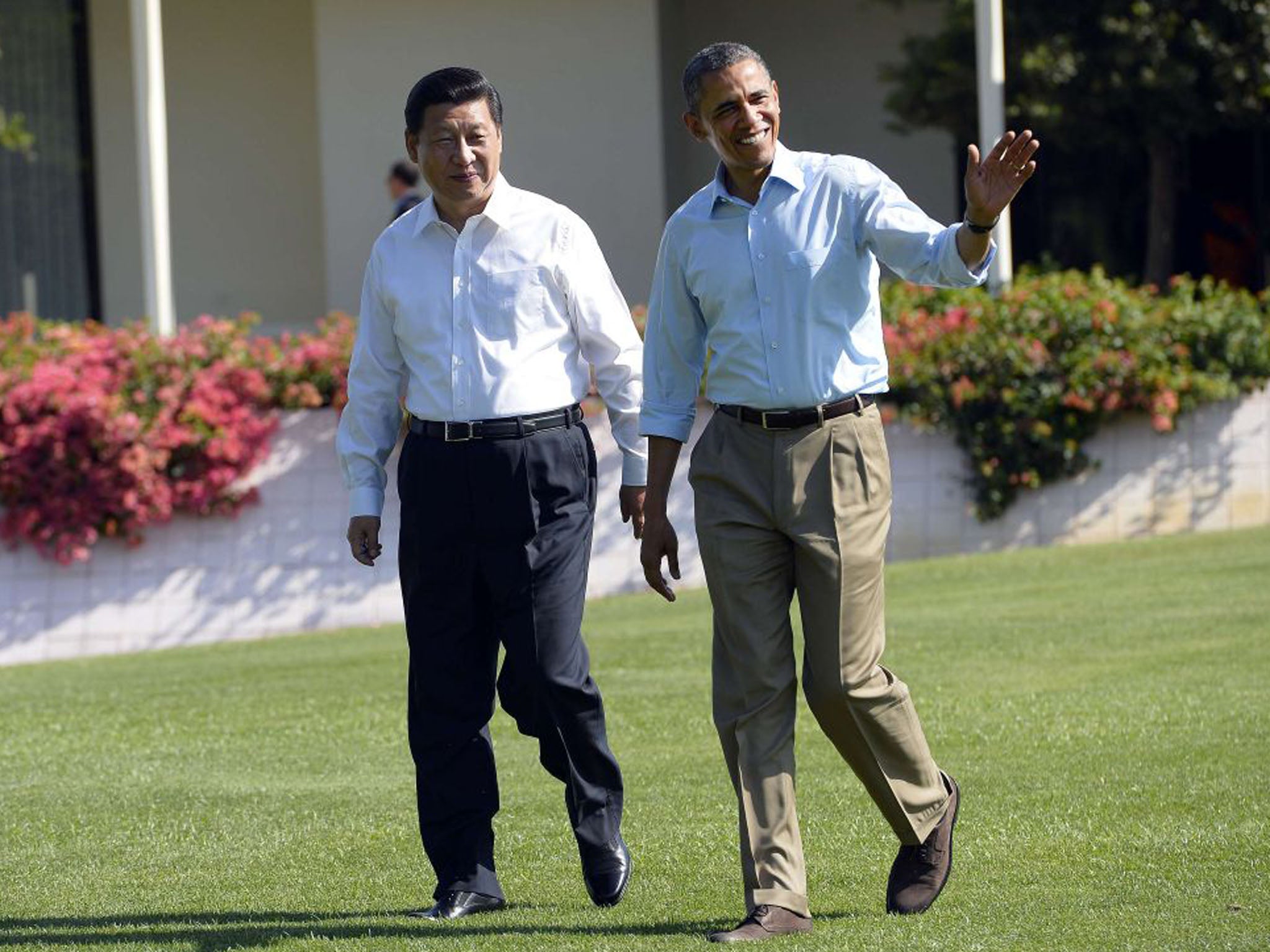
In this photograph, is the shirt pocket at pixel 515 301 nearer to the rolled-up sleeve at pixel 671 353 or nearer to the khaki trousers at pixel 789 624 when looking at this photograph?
the rolled-up sleeve at pixel 671 353

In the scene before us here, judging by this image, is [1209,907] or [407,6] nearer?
[1209,907]

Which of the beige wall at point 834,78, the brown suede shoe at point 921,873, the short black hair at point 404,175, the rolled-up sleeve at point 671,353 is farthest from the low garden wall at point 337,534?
the brown suede shoe at point 921,873

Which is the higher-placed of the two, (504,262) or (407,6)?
(407,6)

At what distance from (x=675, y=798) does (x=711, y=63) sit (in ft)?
Result: 8.28

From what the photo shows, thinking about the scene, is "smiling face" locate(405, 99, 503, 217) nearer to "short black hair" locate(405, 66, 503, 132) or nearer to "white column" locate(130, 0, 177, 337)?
"short black hair" locate(405, 66, 503, 132)

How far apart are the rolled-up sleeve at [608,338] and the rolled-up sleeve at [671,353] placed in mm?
243

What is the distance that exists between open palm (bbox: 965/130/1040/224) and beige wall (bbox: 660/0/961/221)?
12454 mm

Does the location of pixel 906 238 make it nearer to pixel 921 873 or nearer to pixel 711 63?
pixel 711 63

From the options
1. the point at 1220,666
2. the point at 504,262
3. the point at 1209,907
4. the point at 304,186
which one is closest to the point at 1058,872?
the point at 1209,907

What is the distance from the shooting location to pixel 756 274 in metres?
4.51

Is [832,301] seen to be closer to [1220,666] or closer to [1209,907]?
[1209,907]

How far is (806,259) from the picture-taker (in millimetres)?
4484

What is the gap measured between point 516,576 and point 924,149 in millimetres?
12436

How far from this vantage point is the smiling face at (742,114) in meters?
4.44
